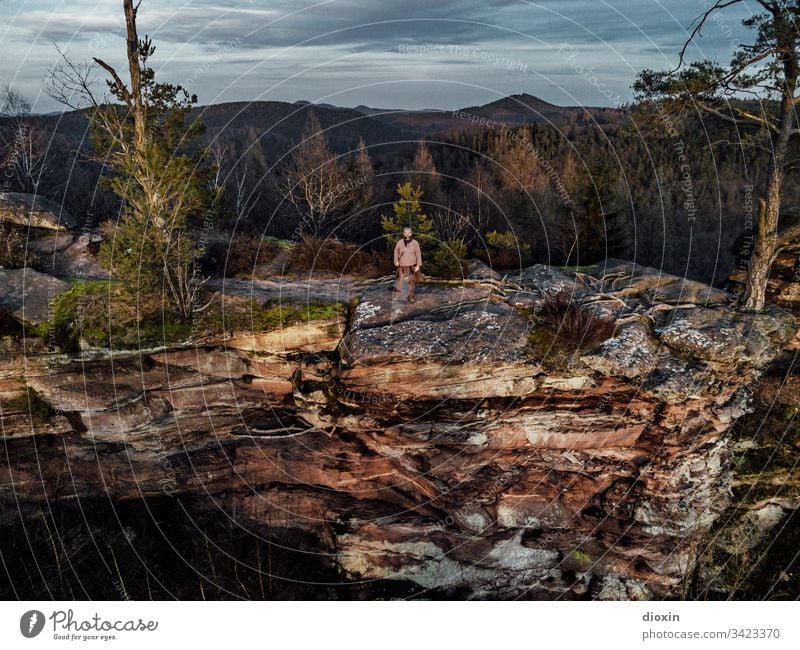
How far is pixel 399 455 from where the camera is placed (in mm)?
12891

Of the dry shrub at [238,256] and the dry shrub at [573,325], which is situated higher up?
the dry shrub at [238,256]

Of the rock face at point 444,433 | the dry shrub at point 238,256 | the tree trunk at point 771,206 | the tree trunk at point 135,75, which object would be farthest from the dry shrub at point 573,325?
the tree trunk at point 135,75

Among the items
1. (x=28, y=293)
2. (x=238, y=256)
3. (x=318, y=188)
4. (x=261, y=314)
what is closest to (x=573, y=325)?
(x=261, y=314)

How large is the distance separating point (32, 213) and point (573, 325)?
631 inches

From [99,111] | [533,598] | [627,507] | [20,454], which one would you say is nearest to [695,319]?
A: [627,507]

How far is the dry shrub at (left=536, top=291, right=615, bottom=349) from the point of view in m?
12.2

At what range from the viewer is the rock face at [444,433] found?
12.1 m

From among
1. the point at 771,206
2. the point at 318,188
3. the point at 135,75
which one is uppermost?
the point at 135,75

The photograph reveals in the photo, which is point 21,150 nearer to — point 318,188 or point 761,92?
point 318,188

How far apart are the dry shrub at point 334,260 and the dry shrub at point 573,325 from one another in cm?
506

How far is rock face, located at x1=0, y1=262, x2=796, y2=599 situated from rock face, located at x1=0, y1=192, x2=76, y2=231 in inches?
232

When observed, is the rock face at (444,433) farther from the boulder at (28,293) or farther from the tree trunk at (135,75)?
the tree trunk at (135,75)

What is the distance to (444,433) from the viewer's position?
40.5 feet

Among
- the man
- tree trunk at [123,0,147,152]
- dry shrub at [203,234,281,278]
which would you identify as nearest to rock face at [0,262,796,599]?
the man
